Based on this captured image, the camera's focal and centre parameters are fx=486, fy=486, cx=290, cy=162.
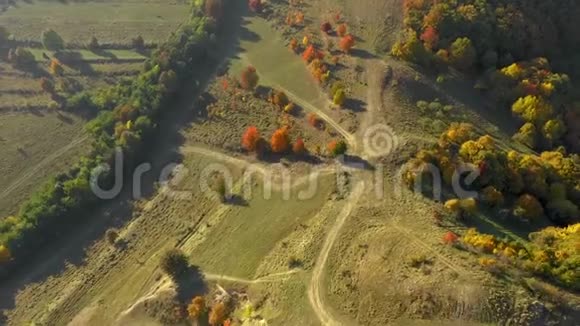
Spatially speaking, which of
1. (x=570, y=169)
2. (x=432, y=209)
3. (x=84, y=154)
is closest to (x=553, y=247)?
(x=432, y=209)

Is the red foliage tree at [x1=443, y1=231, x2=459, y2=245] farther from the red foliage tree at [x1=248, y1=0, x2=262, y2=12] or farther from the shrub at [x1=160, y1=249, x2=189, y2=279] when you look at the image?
the red foliage tree at [x1=248, y1=0, x2=262, y2=12]

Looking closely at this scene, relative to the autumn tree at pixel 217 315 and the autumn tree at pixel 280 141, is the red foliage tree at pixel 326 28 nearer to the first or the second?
the autumn tree at pixel 280 141

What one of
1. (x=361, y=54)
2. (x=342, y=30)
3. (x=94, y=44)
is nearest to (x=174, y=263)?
(x=361, y=54)

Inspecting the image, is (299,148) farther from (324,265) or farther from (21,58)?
(21,58)

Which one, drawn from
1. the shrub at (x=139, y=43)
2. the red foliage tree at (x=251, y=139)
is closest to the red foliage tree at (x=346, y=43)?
the red foliage tree at (x=251, y=139)

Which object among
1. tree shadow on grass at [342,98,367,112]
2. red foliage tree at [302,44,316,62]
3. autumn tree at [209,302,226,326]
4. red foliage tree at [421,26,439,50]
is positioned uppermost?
red foliage tree at [421,26,439,50]

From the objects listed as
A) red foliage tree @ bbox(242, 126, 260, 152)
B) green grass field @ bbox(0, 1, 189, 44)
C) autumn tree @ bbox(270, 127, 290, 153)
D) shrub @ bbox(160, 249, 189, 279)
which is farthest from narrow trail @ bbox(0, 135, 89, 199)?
autumn tree @ bbox(270, 127, 290, 153)

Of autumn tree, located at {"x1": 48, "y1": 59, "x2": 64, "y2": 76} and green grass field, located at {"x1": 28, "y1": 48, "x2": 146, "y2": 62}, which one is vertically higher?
green grass field, located at {"x1": 28, "y1": 48, "x2": 146, "y2": 62}

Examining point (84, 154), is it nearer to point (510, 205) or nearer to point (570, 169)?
point (510, 205)
